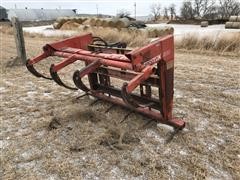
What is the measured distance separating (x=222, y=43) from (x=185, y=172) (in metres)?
5.44

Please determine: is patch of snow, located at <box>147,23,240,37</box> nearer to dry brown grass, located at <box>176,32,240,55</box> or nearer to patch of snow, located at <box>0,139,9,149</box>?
dry brown grass, located at <box>176,32,240,55</box>

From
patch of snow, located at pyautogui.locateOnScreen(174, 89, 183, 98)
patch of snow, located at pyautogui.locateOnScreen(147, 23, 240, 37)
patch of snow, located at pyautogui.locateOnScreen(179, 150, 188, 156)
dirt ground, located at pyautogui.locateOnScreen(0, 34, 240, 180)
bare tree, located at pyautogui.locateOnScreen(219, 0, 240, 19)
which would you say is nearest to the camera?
dirt ground, located at pyautogui.locateOnScreen(0, 34, 240, 180)

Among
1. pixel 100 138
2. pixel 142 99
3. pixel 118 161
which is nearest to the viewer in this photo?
pixel 118 161

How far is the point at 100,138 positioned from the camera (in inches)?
121

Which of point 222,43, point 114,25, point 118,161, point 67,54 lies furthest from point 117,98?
point 114,25

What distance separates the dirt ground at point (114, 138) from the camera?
2.56 metres

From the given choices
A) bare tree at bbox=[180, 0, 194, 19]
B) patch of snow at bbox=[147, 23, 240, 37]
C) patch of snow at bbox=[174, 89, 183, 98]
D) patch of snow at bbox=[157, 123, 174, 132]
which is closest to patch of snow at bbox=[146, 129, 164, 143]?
patch of snow at bbox=[157, 123, 174, 132]

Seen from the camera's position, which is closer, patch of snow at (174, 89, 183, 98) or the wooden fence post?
patch of snow at (174, 89, 183, 98)

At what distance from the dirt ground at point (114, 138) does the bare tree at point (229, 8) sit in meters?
28.8

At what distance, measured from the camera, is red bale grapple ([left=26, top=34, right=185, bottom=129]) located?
8.52 feet

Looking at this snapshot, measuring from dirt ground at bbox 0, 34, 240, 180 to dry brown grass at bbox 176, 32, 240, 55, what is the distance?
2.63 m

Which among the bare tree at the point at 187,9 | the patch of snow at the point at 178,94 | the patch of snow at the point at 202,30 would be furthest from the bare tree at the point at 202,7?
the patch of snow at the point at 178,94

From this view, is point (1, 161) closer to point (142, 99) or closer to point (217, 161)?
point (142, 99)

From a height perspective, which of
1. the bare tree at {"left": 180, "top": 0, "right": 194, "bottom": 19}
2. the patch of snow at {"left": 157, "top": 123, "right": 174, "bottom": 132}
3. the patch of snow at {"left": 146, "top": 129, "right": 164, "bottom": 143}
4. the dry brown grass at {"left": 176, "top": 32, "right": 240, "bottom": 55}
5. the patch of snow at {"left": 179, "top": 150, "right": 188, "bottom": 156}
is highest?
the bare tree at {"left": 180, "top": 0, "right": 194, "bottom": 19}
